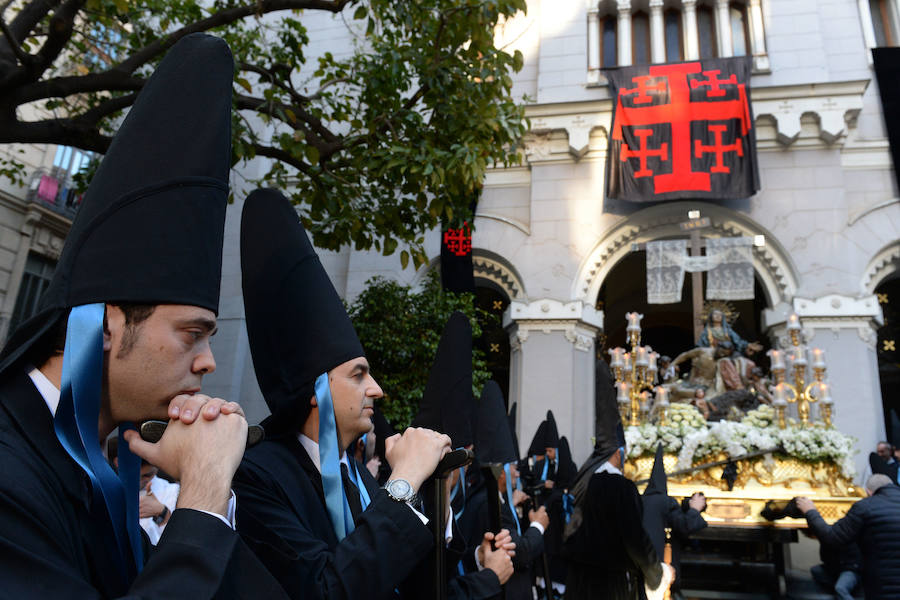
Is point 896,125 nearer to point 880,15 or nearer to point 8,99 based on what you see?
point 880,15

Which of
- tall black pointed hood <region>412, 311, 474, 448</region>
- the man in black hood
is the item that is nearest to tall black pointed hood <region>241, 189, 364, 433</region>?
the man in black hood

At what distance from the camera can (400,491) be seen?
1824mm

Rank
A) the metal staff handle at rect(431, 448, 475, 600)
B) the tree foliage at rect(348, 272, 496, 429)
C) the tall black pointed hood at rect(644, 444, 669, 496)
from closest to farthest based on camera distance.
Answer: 1. the metal staff handle at rect(431, 448, 475, 600)
2. the tall black pointed hood at rect(644, 444, 669, 496)
3. the tree foliage at rect(348, 272, 496, 429)

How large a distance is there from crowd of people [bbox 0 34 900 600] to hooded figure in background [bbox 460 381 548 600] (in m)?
1.82

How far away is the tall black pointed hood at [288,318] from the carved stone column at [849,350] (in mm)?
11608

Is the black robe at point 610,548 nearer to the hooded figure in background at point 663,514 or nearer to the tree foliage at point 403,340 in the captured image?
the hooded figure in background at point 663,514

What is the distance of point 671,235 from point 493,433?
415 inches

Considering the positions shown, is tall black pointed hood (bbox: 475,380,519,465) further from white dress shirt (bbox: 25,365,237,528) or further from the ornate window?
the ornate window

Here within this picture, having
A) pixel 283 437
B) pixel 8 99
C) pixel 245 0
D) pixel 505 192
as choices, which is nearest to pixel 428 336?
pixel 505 192

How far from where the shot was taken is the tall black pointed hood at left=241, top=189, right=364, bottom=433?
7.02 feet

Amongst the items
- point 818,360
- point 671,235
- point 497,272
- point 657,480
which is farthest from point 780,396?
point 497,272

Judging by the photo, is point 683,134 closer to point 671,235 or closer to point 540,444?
point 671,235

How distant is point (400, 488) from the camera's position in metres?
1.83

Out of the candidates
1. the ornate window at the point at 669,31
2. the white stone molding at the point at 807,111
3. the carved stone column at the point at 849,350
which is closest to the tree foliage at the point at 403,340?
the carved stone column at the point at 849,350
